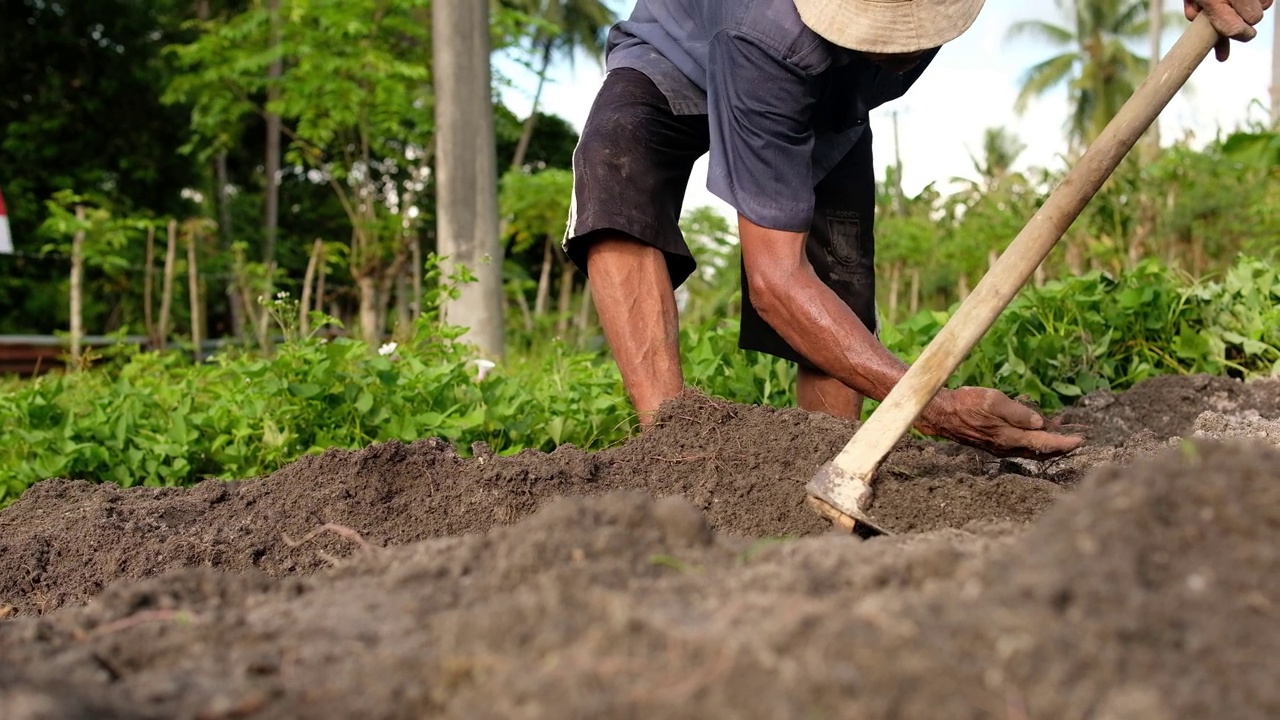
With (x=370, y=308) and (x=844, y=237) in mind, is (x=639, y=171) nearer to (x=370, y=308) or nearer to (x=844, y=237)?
(x=844, y=237)

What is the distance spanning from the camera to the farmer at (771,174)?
266cm

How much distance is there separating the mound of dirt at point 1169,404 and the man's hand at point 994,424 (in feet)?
4.86

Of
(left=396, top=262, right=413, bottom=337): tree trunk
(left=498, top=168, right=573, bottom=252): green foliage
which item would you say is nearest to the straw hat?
(left=396, top=262, right=413, bottom=337): tree trunk

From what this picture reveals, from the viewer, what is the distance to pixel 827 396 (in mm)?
3650

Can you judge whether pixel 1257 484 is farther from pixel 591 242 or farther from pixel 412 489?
pixel 591 242

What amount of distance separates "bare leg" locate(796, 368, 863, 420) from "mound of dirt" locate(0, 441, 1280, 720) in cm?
216

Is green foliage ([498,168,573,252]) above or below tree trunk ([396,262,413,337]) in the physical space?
above

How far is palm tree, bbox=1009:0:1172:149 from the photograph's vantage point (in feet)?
137

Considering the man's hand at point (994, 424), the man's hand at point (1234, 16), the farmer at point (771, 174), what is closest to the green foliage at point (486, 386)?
the farmer at point (771, 174)

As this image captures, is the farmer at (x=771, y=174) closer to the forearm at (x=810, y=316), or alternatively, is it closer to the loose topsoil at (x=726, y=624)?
the forearm at (x=810, y=316)

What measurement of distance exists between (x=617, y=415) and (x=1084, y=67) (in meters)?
43.2

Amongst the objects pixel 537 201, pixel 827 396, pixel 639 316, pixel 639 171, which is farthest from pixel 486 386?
pixel 537 201

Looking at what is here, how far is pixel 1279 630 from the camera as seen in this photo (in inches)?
43.8

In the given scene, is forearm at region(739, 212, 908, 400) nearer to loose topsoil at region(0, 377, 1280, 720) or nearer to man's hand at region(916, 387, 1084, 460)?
man's hand at region(916, 387, 1084, 460)
